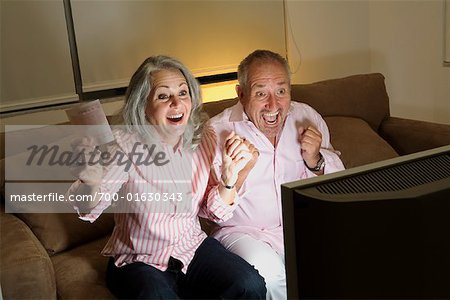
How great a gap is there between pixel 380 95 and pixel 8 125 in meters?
1.75

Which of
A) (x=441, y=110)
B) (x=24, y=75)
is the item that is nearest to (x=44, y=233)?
(x=24, y=75)

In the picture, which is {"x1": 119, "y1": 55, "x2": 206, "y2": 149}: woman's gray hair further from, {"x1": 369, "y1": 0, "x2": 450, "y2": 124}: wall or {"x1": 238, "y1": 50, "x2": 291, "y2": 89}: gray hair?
{"x1": 369, "y1": 0, "x2": 450, "y2": 124}: wall

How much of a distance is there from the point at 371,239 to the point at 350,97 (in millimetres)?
2044

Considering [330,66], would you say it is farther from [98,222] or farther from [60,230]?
[60,230]

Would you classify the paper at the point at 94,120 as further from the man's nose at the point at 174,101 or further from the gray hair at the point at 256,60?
the gray hair at the point at 256,60

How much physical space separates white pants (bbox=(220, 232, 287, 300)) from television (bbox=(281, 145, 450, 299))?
1.06 metres

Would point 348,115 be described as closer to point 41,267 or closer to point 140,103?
point 140,103

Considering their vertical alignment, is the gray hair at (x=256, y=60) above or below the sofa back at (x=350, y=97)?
above

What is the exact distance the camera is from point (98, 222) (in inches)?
80.8

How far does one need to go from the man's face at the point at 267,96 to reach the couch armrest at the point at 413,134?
2.76 feet

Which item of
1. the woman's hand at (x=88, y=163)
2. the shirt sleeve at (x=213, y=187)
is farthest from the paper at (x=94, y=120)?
the shirt sleeve at (x=213, y=187)

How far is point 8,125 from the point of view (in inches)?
93.2

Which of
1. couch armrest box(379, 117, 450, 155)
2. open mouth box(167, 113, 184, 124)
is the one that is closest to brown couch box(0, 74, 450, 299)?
couch armrest box(379, 117, 450, 155)

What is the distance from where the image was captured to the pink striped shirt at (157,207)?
1658 mm
